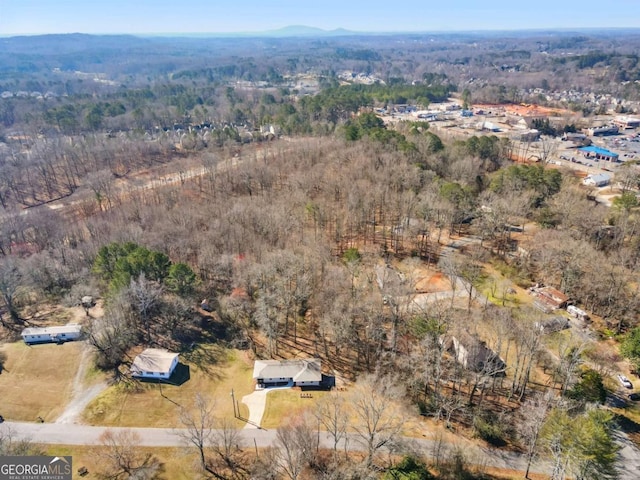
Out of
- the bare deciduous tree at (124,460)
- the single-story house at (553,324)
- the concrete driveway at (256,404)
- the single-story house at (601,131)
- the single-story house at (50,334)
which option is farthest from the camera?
the single-story house at (601,131)

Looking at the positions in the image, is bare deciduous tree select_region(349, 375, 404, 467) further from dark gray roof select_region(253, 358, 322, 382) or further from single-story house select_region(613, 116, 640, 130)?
single-story house select_region(613, 116, 640, 130)

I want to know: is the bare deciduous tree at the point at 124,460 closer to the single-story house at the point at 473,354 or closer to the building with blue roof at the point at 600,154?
the single-story house at the point at 473,354

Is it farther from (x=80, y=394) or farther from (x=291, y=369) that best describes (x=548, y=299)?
(x=80, y=394)

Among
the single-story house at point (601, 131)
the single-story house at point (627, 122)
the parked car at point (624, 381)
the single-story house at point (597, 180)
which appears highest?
the single-story house at point (627, 122)

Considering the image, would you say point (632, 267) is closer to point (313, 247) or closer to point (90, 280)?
point (313, 247)

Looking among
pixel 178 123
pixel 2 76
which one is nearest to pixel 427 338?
pixel 178 123

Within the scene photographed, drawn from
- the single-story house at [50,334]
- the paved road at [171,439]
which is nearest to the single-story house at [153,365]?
the paved road at [171,439]

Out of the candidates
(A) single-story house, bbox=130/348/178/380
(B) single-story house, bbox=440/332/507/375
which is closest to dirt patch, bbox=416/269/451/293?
(B) single-story house, bbox=440/332/507/375
